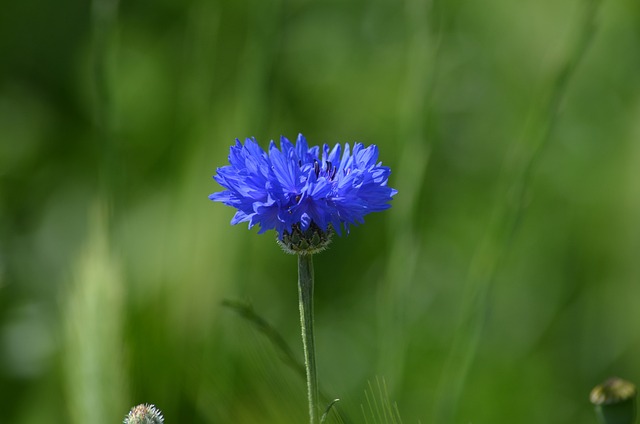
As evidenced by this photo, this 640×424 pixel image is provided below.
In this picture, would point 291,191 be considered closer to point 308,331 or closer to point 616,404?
point 308,331

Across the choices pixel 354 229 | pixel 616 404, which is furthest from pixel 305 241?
pixel 354 229

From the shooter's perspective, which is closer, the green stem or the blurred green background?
the green stem

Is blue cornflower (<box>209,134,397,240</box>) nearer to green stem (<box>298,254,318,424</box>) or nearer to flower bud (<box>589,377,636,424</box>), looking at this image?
green stem (<box>298,254,318,424</box>)

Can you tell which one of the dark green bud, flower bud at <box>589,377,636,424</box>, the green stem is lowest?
flower bud at <box>589,377,636,424</box>

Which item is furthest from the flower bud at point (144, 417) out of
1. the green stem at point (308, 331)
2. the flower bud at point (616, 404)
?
the flower bud at point (616, 404)

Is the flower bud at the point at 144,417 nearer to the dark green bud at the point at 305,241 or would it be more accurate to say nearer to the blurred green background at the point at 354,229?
the dark green bud at the point at 305,241

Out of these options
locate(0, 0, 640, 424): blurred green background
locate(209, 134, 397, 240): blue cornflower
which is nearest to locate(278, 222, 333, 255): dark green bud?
locate(209, 134, 397, 240): blue cornflower

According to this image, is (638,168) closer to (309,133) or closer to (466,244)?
(466,244)
